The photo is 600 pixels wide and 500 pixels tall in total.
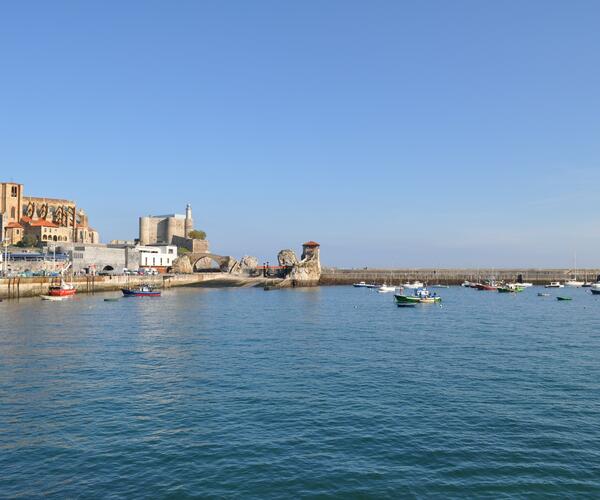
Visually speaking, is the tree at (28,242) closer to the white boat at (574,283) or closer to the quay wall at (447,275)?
the quay wall at (447,275)

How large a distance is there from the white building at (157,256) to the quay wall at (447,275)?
56374 mm

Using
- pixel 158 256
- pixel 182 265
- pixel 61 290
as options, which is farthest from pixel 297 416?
pixel 158 256

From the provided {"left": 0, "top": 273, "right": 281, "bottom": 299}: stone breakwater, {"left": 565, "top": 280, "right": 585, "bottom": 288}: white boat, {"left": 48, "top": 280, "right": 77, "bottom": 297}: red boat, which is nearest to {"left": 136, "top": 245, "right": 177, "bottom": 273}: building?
{"left": 0, "top": 273, "right": 281, "bottom": 299}: stone breakwater

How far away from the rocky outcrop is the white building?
5588mm

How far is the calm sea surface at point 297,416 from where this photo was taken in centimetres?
1902

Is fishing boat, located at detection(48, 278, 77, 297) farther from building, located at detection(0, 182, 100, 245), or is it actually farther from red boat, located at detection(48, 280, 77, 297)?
building, located at detection(0, 182, 100, 245)

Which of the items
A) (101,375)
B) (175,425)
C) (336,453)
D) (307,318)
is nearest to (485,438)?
(336,453)

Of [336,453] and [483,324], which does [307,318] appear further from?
[336,453]

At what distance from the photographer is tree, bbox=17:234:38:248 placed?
513ft

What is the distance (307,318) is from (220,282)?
97.9 metres

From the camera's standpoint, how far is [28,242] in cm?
15650

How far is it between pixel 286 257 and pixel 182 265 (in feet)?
126

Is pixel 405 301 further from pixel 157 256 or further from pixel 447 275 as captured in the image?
pixel 157 256

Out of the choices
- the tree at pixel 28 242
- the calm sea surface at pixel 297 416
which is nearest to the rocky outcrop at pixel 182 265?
the tree at pixel 28 242
